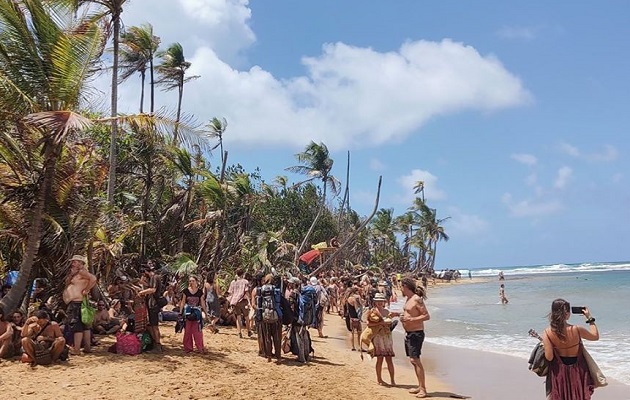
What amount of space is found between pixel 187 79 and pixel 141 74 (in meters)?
2.45

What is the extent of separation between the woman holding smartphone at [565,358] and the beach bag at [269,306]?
15.5 ft

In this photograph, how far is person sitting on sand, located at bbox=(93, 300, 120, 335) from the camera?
963 cm

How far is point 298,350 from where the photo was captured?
29.8 ft

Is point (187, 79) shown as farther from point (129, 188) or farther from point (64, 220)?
point (64, 220)

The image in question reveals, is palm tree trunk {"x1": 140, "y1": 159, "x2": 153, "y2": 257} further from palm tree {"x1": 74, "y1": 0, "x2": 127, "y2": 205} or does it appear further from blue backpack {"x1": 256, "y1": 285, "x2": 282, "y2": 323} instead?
blue backpack {"x1": 256, "y1": 285, "x2": 282, "y2": 323}

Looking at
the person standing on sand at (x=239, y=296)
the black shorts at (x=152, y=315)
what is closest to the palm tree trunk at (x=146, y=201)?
the person standing on sand at (x=239, y=296)

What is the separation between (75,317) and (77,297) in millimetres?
308

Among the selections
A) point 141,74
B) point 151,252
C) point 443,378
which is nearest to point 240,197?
point 151,252

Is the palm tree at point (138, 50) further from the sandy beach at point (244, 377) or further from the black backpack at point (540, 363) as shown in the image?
the black backpack at point (540, 363)

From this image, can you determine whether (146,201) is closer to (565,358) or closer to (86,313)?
(86,313)

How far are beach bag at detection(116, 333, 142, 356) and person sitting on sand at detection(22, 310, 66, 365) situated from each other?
3.19 feet

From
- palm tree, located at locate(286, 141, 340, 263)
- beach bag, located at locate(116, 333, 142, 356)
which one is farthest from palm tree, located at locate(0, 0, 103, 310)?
palm tree, located at locate(286, 141, 340, 263)

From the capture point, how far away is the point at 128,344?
823cm

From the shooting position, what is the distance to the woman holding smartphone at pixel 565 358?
179 inches
